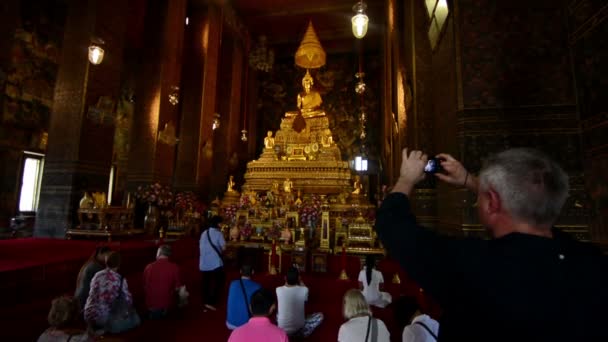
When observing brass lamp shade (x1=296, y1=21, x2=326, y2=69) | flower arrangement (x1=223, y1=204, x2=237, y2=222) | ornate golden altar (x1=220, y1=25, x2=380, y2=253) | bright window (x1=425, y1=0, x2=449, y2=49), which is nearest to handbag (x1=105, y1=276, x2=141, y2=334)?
ornate golden altar (x1=220, y1=25, x2=380, y2=253)

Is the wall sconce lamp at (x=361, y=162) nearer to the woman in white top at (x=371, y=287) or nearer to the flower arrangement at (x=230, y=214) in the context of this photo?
the flower arrangement at (x=230, y=214)

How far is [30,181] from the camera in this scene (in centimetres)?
1197

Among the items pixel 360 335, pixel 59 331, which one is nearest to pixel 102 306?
pixel 59 331

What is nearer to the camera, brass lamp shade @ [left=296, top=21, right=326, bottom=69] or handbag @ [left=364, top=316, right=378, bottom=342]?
handbag @ [left=364, top=316, right=378, bottom=342]

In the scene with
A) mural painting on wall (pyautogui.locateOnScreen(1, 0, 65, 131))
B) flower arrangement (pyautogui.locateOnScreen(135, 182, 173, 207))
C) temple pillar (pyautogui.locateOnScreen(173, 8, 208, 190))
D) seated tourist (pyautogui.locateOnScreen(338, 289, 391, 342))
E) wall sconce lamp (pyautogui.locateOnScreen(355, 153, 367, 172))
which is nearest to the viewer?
seated tourist (pyautogui.locateOnScreen(338, 289, 391, 342))

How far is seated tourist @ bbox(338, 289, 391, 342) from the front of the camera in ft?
6.51

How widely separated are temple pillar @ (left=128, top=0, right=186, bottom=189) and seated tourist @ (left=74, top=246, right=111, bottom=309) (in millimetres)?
6429

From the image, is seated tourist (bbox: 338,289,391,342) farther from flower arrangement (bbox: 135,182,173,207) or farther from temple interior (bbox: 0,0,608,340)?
flower arrangement (bbox: 135,182,173,207)

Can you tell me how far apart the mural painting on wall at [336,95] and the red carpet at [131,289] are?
1281 cm

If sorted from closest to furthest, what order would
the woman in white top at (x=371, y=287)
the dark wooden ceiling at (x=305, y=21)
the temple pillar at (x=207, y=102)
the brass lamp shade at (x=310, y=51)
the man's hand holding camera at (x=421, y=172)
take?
the man's hand holding camera at (x=421, y=172) < the woman in white top at (x=371, y=287) < the temple pillar at (x=207, y=102) < the brass lamp shade at (x=310, y=51) < the dark wooden ceiling at (x=305, y=21)

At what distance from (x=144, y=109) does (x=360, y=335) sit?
1028 cm

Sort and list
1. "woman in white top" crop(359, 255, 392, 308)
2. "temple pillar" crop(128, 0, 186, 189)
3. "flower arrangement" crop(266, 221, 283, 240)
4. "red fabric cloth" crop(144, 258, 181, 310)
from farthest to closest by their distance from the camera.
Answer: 1. "temple pillar" crop(128, 0, 186, 189)
2. "flower arrangement" crop(266, 221, 283, 240)
3. "woman in white top" crop(359, 255, 392, 308)
4. "red fabric cloth" crop(144, 258, 181, 310)

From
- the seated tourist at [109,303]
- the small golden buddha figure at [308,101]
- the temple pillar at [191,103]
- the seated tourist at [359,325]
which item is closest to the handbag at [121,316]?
the seated tourist at [109,303]

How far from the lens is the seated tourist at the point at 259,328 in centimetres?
188
